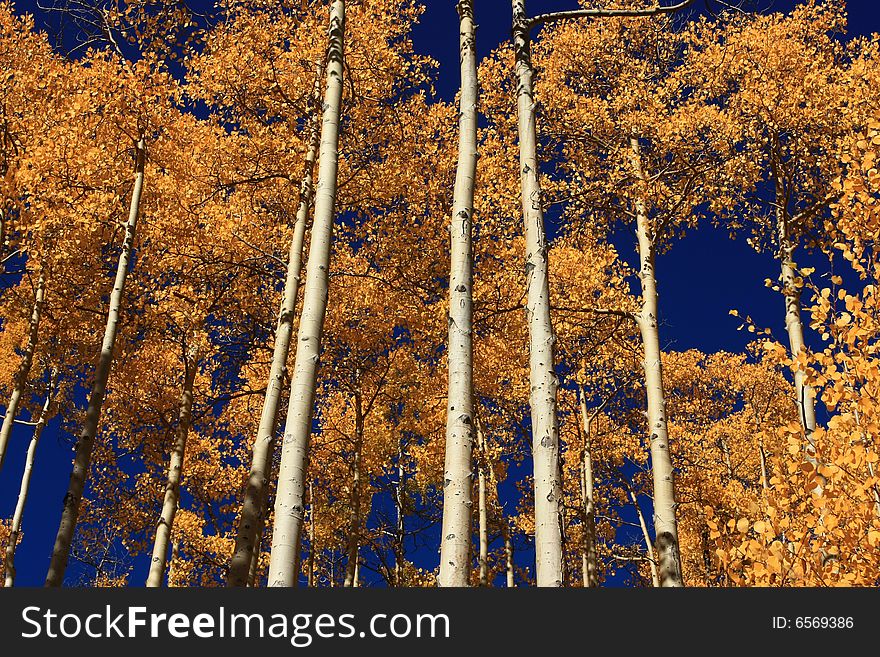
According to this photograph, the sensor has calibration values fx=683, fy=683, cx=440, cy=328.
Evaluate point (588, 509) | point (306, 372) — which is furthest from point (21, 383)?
point (588, 509)

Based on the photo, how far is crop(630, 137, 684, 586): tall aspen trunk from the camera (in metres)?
8.01

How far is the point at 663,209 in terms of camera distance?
11.6 m

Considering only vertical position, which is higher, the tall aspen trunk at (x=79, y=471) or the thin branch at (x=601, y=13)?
→ the thin branch at (x=601, y=13)

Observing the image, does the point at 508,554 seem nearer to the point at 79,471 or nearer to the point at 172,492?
the point at 172,492

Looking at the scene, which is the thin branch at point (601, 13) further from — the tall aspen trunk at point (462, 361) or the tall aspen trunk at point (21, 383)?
the tall aspen trunk at point (21, 383)

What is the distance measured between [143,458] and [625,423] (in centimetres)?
1201

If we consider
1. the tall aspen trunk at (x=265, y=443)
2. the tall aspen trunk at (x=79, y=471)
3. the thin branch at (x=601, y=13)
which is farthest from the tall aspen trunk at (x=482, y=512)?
the thin branch at (x=601, y=13)

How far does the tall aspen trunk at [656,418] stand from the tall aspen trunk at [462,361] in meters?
3.98

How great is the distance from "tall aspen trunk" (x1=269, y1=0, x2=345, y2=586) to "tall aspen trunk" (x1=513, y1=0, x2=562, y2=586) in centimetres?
172

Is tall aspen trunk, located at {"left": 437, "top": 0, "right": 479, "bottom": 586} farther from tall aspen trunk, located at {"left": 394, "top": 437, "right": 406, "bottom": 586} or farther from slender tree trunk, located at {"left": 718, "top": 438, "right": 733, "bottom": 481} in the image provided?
slender tree trunk, located at {"left": 718, "top": 438, "right": 733, "bottom": 481}

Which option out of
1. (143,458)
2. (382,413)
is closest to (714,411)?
(382,413)

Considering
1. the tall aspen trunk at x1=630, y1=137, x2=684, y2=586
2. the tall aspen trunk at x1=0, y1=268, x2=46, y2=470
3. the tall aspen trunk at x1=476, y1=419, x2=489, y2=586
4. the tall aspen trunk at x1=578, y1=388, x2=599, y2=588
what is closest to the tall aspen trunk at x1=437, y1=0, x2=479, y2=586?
the tall aspen trunk at x1=630, y1=137, x2=684, y2=586

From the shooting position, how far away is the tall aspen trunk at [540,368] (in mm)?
4832

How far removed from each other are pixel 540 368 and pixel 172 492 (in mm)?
8063
